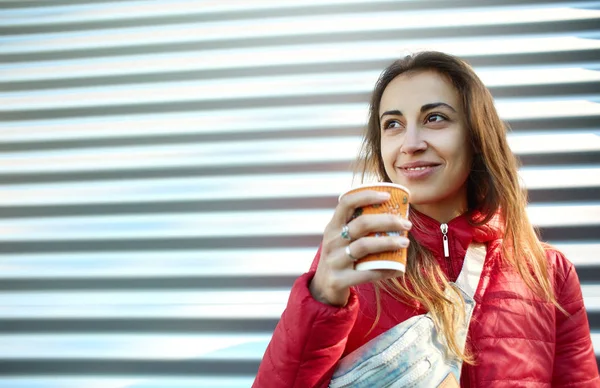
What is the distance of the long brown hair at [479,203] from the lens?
1.59 metres

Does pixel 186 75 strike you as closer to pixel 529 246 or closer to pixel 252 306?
pixel 252 306

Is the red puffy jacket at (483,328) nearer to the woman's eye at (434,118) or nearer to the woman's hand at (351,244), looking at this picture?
the woman's hand at (351,244)

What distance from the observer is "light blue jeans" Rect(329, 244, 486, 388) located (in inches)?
55.2

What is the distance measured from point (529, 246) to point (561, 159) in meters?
0.80

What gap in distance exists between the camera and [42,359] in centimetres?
242

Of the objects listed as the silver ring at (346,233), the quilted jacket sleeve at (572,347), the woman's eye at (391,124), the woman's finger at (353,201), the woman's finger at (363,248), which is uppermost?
the woman's eye at (391,124)

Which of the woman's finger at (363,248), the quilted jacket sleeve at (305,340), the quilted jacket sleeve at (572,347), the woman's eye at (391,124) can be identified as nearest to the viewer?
the woman's finger at (363,248)

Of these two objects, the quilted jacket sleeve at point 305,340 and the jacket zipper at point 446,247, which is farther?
the jacket zipper at point 446,247

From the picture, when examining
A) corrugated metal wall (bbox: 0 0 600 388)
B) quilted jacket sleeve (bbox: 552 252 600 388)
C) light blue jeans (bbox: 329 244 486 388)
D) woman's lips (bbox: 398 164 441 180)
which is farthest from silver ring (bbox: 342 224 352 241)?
corrugated metal wall (bbox: 0 0 600 388)

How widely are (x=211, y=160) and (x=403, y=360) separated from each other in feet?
4.99

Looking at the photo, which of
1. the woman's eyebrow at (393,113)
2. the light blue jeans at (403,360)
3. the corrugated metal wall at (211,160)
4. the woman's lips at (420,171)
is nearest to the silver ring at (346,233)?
the light blue jeans at (403,360)

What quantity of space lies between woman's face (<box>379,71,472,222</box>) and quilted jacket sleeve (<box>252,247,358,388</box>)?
0.60 m

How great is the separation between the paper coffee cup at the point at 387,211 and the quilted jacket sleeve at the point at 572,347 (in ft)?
3.15

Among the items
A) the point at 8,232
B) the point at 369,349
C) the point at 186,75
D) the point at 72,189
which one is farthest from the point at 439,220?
the point at 8,232
